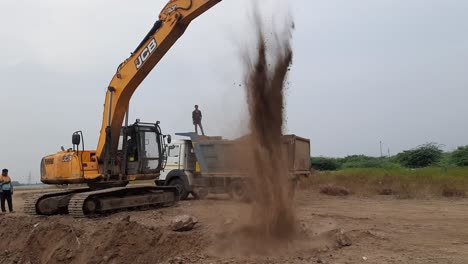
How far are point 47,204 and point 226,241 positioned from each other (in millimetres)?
6912

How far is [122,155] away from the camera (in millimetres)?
13406

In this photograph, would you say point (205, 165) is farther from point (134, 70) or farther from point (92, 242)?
point (92, 242)

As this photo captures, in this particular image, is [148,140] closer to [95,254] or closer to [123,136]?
[123,136]

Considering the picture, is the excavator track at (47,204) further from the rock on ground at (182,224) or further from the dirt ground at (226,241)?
the rock on ground at (182,224)

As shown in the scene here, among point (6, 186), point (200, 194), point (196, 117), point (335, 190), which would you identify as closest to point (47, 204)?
point (6, 186)

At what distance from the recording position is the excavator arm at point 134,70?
41.4 ft

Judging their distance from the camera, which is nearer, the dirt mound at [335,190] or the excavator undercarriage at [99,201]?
the excavator undercarriage at [99,201]

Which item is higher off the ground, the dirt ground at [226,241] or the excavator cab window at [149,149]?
the excavator cab window at [149,149]

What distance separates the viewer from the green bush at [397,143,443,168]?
110 feet

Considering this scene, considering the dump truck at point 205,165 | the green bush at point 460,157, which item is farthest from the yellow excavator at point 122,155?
the green bush at point 460,157

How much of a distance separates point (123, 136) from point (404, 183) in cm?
1320

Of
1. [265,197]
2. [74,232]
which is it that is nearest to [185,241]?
[265,197]

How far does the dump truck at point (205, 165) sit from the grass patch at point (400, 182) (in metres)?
5.06

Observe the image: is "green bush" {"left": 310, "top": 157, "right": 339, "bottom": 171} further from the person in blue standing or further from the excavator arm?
the excavator arm
